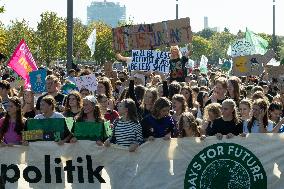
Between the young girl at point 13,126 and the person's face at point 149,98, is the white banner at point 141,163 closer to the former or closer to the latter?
the young girl at point 13,126

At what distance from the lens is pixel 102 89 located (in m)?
12.5

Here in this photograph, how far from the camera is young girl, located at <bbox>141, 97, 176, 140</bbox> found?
9.50m

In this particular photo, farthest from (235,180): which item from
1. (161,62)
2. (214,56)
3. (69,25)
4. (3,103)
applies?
(214,56)

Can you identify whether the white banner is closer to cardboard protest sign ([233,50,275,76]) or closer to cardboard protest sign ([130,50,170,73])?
cardboard protest sign ([130,50,170,73])

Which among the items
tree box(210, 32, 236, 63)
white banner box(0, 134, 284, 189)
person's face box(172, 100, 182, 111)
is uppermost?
tree box(210, 32, 236, 63)

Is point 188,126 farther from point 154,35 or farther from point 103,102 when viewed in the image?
point 154,35

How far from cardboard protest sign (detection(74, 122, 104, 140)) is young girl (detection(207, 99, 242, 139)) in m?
1.31

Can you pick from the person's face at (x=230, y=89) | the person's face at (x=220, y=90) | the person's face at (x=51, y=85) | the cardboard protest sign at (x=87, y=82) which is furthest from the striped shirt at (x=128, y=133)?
the cardboard protest sign at (x=87, y=82)

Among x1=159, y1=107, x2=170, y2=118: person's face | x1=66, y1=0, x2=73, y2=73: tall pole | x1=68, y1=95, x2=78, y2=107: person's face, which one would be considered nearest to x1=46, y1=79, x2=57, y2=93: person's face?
x1=68, y1=95, x2=78, y2=107: person's face

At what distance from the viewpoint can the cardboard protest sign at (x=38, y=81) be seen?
43.7ft

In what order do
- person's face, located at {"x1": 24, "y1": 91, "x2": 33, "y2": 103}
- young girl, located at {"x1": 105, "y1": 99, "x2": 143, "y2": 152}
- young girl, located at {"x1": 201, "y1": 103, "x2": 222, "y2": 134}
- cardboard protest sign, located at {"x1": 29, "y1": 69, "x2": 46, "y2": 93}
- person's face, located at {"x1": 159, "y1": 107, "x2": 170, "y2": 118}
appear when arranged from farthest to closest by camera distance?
1. cardboard protest sign, located at {"x1": 29, "y1": 69, "x2": 46, "y2": 93}
2. person's face, located at {"x1": 24, "y1": 91, "x2": 33, "y2": 103}
3. young girl, located at {"x1": 201, "y1": 103, "x2": 222, "y2": 134}
4. person's face, located at {"x1": 159, "y1": 107, "x2": 170, "y2": 118}
5. young girl, located at {"x1": 105, "y1": 99, "x2": 143, "y2": 152}

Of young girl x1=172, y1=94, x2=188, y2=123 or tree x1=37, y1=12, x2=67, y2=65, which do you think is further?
tree x1=37, y1=12, x2=67, y2=65

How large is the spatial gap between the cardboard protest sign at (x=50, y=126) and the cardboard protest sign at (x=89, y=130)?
0.62 ft

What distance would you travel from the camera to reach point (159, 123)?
954 centimetres
